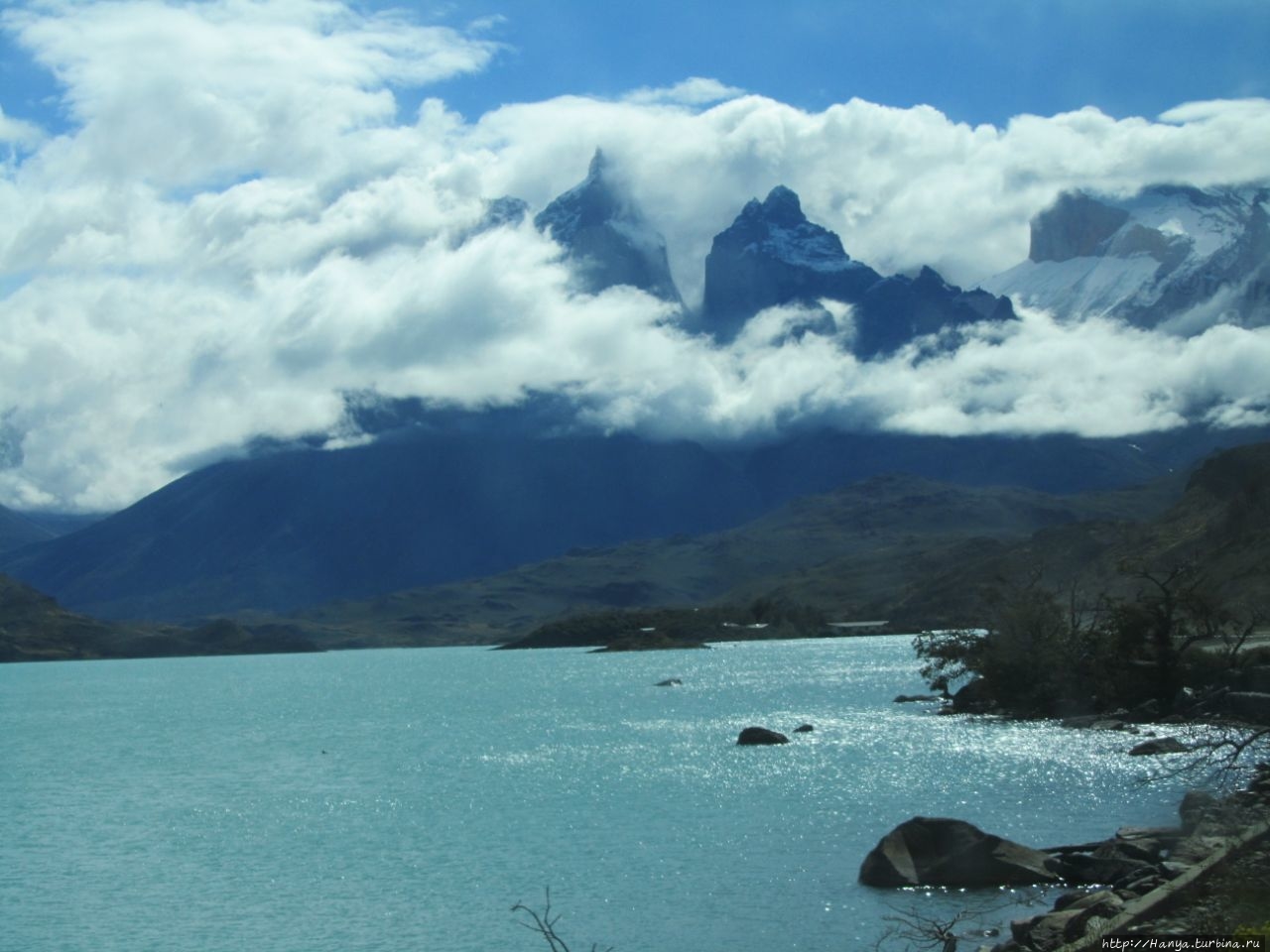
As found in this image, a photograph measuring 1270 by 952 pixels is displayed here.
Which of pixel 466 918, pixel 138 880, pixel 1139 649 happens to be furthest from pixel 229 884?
pixel 1139 649

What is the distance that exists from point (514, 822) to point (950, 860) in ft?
81.9

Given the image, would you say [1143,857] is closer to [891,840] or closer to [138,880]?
[891,840]

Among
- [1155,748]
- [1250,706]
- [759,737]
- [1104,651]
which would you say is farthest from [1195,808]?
[1104,651]

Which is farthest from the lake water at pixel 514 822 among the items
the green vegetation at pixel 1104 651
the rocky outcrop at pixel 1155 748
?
the green vegetation at pixel 1104 651

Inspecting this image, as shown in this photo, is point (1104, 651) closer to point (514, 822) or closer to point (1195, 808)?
point (514, 822)

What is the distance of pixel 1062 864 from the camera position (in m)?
42.6

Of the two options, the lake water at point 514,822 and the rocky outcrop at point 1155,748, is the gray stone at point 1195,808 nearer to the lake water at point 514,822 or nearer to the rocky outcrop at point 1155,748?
the lake water at point 514,822

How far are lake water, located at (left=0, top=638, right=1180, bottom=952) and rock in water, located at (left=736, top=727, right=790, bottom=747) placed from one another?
1.21m

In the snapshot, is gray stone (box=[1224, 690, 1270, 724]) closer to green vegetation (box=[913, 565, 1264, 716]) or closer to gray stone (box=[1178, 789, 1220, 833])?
green vegetation (box=[913, 565, 1264, 716])

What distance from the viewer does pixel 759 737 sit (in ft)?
286

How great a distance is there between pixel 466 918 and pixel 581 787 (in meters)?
28.7

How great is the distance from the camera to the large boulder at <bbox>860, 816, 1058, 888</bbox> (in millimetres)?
42250

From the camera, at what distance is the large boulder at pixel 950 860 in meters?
42.2

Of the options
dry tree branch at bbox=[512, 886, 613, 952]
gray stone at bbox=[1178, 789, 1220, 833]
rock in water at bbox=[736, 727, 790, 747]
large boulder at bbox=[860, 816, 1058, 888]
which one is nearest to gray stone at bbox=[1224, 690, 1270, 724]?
gray stone at bbox=[1178, 789, 1220, 833]
